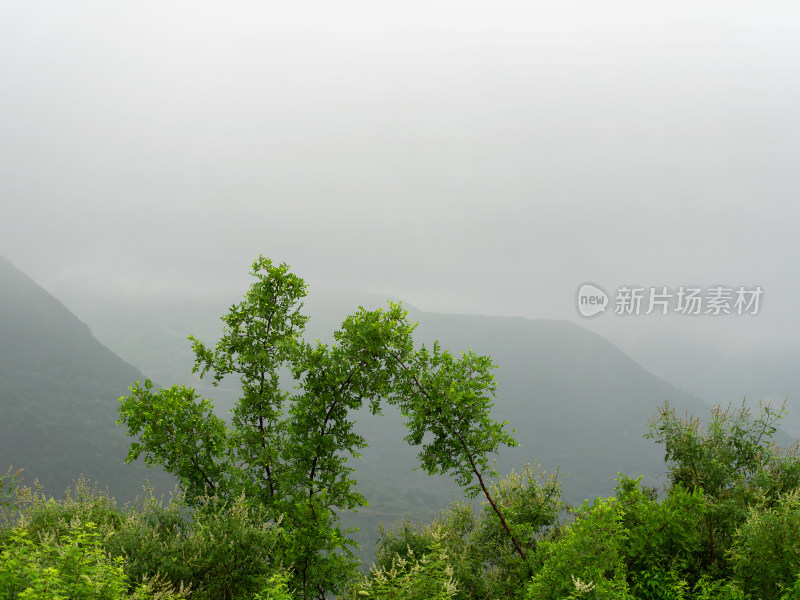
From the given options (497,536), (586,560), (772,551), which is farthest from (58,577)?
(497,536)

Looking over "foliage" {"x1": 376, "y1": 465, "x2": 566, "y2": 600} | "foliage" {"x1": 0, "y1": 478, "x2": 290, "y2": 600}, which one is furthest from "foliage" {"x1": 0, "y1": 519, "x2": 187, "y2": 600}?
"foliage" {"x1": 376, "y1": 465, "x2": 566, "y2": 600}

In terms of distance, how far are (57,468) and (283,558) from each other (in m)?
228

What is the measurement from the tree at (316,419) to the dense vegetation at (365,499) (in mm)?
52

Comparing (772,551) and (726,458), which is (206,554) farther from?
(726,458)

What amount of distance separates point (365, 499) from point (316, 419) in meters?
3.35

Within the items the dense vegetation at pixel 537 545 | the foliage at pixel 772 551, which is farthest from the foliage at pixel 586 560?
the foliage at pixel 772 551

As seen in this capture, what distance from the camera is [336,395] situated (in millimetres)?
15266

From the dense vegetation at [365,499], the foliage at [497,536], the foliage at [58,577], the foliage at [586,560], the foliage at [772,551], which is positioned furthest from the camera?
the foliage at [497,536]

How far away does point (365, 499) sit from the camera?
1602 cm

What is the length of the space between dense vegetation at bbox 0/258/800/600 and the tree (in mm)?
52

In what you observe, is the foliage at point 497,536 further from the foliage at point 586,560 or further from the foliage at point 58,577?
the foliage at point 58,577

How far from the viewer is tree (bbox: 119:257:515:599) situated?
46.8ft

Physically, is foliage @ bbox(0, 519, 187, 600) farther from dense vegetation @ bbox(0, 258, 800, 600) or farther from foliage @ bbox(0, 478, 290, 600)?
foliage @ bbox(0, 478, 290, 600)

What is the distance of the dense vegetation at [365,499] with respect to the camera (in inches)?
409
